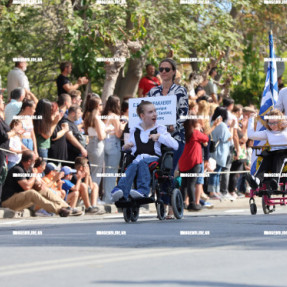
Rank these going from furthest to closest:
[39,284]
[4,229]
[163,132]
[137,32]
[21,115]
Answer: [137,32] < [21,115] < [163,132] < [4,229] < [39,284]

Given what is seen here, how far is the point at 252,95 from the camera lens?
3559 centimetres

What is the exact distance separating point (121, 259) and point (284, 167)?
309 inches

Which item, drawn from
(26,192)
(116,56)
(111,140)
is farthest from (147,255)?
(116,56)

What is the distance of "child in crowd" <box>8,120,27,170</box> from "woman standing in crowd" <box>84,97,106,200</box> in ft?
7.21

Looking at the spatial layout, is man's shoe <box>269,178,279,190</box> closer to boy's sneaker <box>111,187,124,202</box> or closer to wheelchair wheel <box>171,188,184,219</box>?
wheelchair wheel <box>171,188,184,219</box>

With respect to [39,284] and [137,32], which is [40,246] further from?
[137,32]

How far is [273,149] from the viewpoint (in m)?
15.6

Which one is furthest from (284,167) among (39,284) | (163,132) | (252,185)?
(39,284)

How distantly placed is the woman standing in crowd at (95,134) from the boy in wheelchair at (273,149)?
3684 mm

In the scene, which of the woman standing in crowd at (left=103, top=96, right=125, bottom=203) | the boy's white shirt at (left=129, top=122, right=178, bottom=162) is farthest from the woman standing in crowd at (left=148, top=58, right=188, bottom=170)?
the woman standing in crowd at (left=103, top=96, right=125, bottom=203)

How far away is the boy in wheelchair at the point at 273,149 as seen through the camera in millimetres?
15445

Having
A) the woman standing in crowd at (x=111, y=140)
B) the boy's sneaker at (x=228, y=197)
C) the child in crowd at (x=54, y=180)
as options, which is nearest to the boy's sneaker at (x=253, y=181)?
the child in crowd at (x=54, y=180)

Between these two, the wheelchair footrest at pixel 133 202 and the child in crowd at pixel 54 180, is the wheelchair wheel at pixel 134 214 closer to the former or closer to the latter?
the wheelchair footrest at pixel 133 202

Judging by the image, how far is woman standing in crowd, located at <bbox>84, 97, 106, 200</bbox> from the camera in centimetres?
1866
